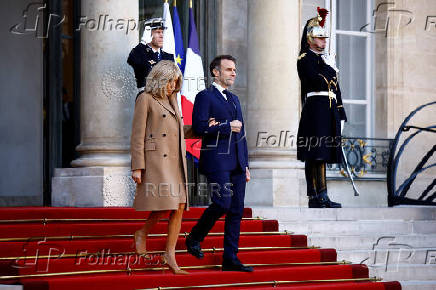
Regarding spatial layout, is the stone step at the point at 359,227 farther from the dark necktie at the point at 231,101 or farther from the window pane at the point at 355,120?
the window pane at the point at 355,120

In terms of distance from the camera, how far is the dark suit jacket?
9.62 m

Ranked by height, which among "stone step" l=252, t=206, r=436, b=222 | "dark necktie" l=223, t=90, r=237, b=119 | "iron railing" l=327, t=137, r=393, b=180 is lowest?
"stone step" l=252, t=206, r=436, b=222

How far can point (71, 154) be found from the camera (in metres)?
14.3

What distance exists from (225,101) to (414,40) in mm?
7507

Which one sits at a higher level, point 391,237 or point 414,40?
point 414,40

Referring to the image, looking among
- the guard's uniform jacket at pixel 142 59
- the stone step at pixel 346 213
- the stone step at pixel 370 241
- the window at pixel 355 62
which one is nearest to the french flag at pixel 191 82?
the guard's uniform jacket at pixel 142 59

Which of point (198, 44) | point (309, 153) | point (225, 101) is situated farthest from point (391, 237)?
point (198, 44)

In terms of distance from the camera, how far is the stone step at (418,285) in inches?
435

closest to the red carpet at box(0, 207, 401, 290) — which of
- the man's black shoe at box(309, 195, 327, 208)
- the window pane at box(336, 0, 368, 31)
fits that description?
the man's black shoe at box(309, 195, 327, 208)

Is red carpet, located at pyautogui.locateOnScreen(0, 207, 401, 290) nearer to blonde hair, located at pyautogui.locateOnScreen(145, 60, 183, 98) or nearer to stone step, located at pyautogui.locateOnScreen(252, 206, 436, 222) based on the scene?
stone step, located at pyautogui.locateOnScreen(252, 206, 436, 222)

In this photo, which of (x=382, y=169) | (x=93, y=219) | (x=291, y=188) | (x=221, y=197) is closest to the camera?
(x=221, y=197)

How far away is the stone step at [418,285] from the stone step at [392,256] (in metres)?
0.39

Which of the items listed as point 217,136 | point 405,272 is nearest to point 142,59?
point 217,136

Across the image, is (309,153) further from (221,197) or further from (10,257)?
(10,257)
